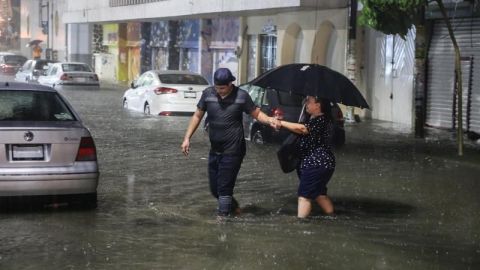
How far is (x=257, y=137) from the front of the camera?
48.0 feet

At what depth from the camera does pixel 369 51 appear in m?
21.9

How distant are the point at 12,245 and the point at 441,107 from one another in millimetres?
14059

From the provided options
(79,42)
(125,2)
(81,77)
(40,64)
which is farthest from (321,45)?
(79,42)

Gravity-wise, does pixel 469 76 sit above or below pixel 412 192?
above

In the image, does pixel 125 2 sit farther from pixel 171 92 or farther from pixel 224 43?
pixel 171 92

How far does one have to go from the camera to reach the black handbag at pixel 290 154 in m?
7.82

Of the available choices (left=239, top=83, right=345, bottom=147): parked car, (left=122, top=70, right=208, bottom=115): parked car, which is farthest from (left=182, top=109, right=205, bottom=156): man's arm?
(left=122, top=70, right=208, bottom=115): parked car

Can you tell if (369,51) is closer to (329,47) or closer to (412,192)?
(329,47)

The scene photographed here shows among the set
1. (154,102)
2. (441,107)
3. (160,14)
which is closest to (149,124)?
(154,102)

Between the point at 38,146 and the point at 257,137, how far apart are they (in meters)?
7.41

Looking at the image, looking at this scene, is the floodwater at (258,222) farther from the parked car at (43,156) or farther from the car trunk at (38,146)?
the car trunk at (38,146)

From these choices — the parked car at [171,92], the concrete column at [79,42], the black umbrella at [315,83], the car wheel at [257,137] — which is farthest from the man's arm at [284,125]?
the concrete column at [79,42]

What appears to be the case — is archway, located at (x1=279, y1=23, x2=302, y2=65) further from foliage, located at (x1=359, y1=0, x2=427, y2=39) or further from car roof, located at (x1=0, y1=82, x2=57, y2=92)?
car roof, located at (x1=0, y1=82, x2=57, y2=92)

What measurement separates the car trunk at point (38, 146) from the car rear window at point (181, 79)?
1234 centimetres
